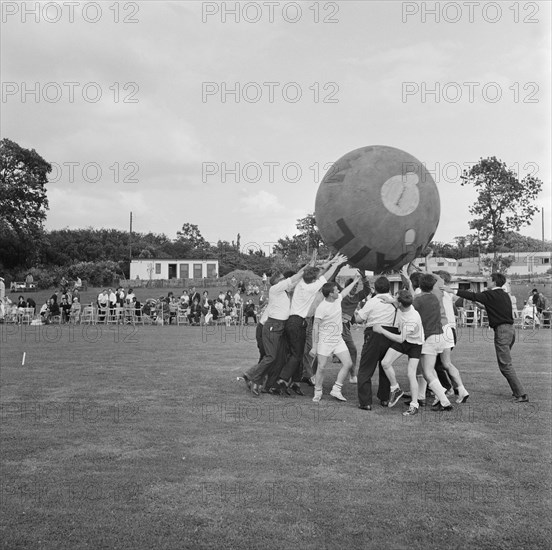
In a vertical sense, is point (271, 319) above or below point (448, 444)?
above

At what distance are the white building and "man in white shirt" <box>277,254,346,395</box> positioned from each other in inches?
1983

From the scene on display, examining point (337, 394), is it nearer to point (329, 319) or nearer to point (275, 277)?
point (329, 319)

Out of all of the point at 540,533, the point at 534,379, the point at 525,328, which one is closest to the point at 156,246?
the point at 525,328

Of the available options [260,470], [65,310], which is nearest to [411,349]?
[260,470]

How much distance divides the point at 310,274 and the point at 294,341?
103 cm

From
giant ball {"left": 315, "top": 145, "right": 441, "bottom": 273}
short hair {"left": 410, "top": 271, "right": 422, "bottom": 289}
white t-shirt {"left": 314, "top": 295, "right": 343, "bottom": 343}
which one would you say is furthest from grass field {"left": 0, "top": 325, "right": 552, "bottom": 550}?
giant ball {"left": 315, "top": 145, "right": 441, "bottom": 273}

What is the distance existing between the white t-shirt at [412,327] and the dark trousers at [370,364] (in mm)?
263

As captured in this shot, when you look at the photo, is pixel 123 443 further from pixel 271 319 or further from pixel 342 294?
pixel 342 294

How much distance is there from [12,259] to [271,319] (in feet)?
163

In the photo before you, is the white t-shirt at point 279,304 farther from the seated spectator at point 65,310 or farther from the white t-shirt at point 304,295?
the seated spectator at point 65,310

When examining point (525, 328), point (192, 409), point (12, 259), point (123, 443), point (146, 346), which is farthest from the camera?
point (12, 259)

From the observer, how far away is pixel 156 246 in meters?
83.5

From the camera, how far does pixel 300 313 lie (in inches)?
328

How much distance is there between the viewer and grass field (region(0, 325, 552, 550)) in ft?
12.4
